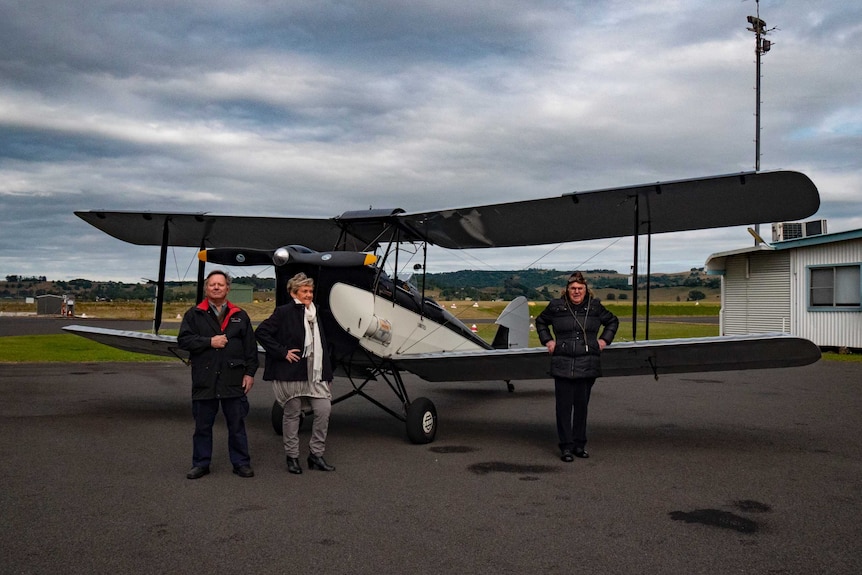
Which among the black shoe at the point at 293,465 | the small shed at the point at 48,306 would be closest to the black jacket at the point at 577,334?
the black shoe at the point at 293,465

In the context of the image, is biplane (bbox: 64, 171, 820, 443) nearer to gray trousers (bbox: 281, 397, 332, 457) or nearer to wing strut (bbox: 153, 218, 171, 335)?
wing strut (bbox: 153, 218, 171, 335)

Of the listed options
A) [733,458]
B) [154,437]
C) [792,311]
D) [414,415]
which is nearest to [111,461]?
[154,437]

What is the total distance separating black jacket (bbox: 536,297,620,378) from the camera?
6453mm

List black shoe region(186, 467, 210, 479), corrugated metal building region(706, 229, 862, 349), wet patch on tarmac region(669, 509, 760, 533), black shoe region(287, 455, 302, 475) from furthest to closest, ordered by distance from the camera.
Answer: corrugated metal building region(706, 229, 862, 349) → black shoe region(287, 455, 302, 475) → black shoe region(186, 467, 210, 479) → wet patch on tarmac region(669, 509, 760, 533)

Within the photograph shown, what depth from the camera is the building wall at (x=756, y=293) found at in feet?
63.9

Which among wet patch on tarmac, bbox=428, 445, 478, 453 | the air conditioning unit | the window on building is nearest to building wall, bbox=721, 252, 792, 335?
the window on building

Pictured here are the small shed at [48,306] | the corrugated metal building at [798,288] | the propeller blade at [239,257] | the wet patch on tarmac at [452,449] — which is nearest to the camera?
the wet patch on tarmac at [452,449]

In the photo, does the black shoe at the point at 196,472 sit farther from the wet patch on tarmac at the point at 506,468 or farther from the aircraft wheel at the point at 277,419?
the wet patch on tarmac at the point at 506,468

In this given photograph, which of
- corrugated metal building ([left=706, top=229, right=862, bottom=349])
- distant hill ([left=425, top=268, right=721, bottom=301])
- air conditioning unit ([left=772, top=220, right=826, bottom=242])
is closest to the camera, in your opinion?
distant hill ([left=425, top=268, right=721, bottom=301])

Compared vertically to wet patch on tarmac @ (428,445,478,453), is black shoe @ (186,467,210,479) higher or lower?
lower

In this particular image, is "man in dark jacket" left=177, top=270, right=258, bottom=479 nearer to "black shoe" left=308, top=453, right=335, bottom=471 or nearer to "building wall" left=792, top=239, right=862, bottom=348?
"black shoe" left=308, top=453, right=335, bottom=471

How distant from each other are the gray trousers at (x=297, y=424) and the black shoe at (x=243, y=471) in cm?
35

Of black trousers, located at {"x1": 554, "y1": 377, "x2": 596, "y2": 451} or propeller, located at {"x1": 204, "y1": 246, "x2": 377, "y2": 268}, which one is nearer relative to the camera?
black trousers, located at {"x1": 554, "y1": 377, "x2": 596, "y2": 451}

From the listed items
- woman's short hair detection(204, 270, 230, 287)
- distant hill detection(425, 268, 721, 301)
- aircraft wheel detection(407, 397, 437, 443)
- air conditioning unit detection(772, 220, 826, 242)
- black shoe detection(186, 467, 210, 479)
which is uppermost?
air conditioning unit detection(772, 220, 826, 242)
